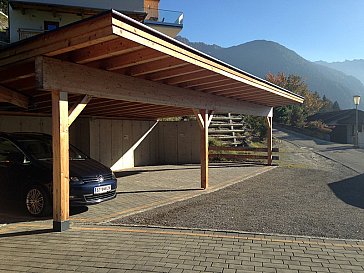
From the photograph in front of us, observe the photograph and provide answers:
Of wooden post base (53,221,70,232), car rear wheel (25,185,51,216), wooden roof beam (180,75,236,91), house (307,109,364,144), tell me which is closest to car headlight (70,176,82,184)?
car rear wheel (25,185,51,216)

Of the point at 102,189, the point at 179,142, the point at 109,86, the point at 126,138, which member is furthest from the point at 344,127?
the point at 109,86

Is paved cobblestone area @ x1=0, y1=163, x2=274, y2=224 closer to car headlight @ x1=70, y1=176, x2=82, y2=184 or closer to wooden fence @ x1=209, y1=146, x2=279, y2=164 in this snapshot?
car headlight @ x1=70, y1=176, x2=82, y2=184

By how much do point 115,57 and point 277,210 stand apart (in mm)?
4624

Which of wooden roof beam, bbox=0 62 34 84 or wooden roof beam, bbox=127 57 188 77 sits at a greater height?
wooden roof beam, bbox=127 57 188 77

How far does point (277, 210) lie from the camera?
23.2 ft

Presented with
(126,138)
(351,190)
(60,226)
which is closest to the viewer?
(60,226)

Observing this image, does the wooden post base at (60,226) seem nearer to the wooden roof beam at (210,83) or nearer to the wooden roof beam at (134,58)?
the wooden roof beam at (134,58)

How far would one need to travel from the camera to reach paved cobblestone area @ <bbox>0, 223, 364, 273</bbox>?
4.00 meters

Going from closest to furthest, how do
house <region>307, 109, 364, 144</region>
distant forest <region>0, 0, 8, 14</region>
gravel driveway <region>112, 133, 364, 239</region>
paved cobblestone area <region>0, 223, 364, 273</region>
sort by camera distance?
paved cobblestone area <region>0, 223, 364, 273</region> < gravel driveway <region>112, 133, 364, 239</region> < house <region>307, 109, 364, 144</region> < distant forest <region>0, 0, 8, 14</region>

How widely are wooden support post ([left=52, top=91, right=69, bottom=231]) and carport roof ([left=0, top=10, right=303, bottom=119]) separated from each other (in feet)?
1.39

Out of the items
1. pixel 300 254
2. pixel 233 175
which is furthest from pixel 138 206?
pixel 233 175

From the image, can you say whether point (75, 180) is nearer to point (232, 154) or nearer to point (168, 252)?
point (168, 252)

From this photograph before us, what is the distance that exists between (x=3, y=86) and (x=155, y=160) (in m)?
10.6

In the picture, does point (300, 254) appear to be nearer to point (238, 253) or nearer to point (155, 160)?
point (238, 253)
